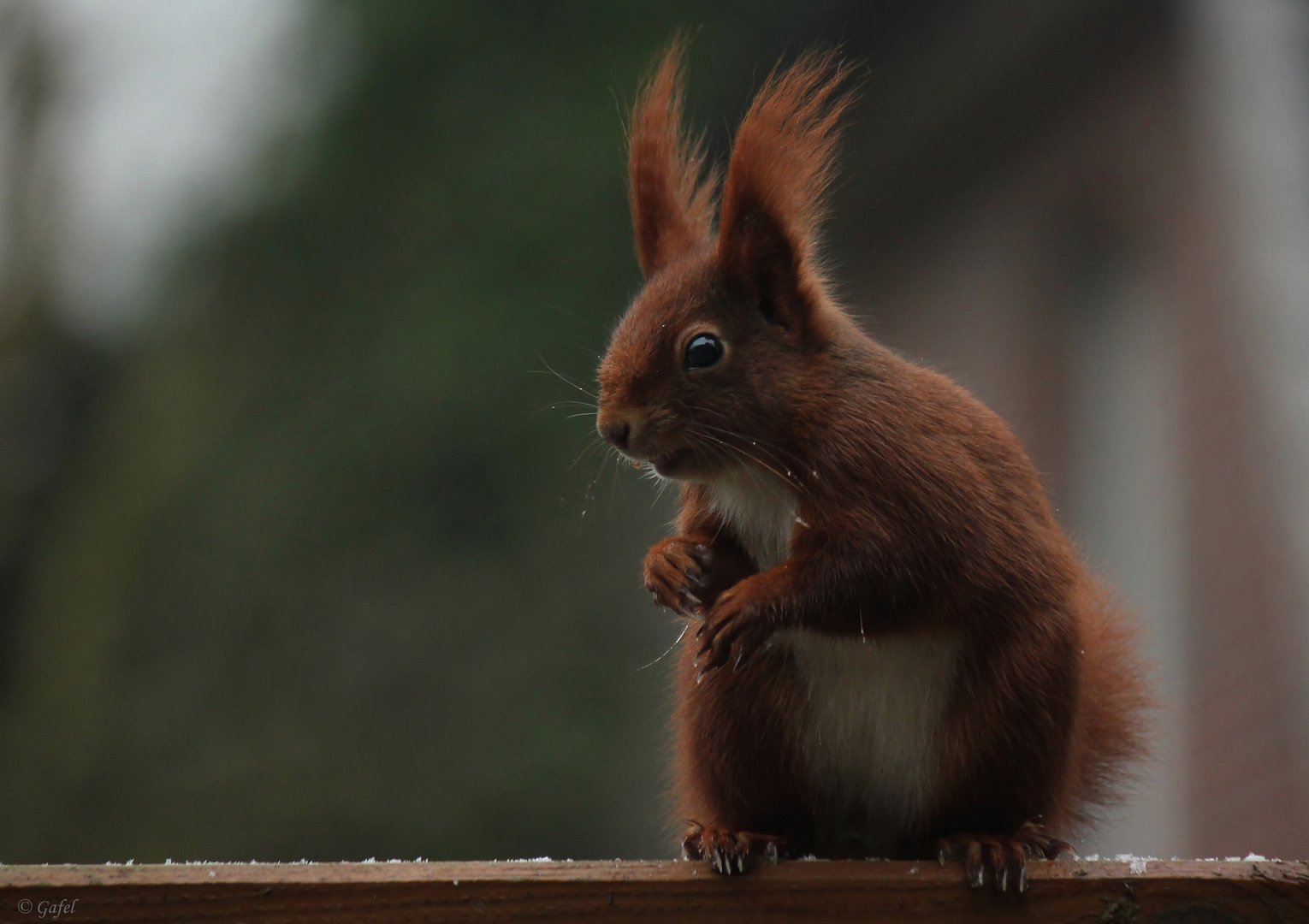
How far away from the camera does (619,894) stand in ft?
2.96

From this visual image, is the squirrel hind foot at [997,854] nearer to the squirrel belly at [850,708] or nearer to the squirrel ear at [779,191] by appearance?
the squirrel belly at [850,708]

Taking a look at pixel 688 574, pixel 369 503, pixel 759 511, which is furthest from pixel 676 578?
pixel 369 503

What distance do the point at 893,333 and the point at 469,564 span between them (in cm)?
99

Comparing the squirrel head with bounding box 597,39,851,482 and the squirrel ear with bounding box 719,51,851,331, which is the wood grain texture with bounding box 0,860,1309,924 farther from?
the squirrel ear with bounding box 719,51,851,331

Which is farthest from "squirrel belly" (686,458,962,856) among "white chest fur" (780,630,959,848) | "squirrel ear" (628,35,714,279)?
"squirrel ear" (628,35,714,279)

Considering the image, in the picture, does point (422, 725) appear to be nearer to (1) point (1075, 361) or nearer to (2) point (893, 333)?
(2) point (893, 333)

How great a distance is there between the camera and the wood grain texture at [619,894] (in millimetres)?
876

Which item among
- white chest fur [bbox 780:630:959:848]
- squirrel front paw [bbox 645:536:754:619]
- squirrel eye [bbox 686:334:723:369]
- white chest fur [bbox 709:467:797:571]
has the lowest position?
white chest fur [bbox 780:630:959:848]

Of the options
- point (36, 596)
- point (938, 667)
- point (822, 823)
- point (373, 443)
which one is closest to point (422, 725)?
point (373, 443)

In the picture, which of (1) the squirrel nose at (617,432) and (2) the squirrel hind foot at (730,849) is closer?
(2) the squirrel hind foot at (730,849)

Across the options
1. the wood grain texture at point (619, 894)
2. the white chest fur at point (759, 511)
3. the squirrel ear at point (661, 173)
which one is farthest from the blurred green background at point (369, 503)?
the wood grain texture at point (619, 894)

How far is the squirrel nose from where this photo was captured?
43.4 inches

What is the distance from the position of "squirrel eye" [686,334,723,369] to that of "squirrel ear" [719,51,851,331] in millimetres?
67

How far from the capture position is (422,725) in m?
2.49
